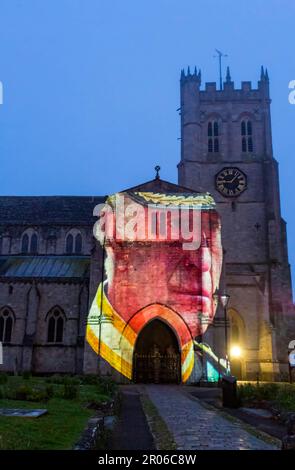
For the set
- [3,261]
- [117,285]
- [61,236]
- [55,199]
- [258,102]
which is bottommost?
[117,285]

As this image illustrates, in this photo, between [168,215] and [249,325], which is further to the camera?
[249,325]

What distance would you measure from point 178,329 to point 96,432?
74.9 feet

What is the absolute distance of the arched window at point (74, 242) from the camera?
43844 millimetres

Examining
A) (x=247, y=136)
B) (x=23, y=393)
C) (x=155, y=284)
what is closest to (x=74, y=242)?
(x=155, y=284)

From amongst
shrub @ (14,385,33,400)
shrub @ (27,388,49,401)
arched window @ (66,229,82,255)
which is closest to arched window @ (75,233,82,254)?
arched window @ (66,229,82,255)

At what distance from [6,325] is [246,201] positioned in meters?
24.8

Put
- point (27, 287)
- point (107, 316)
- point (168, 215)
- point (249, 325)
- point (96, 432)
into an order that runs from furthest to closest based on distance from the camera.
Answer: point (249, 325), point (27, 287), point (168, 215), point (107, 316), point (96, 432)

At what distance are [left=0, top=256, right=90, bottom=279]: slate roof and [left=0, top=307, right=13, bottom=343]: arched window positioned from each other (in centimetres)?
279

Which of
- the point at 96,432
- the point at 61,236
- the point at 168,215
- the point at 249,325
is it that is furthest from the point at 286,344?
the point at 96,432

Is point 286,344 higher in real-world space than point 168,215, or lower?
lower

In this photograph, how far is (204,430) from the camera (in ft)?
37.9

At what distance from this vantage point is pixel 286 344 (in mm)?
42156

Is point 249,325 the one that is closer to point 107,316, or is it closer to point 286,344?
point 286,344

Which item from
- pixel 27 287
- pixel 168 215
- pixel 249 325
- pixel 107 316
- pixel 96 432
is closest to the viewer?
pixel 96 432
